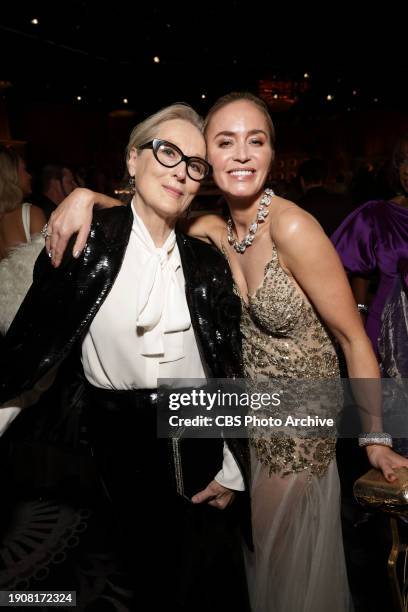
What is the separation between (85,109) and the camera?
10984mm

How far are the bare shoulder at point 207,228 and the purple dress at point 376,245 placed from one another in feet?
2.00

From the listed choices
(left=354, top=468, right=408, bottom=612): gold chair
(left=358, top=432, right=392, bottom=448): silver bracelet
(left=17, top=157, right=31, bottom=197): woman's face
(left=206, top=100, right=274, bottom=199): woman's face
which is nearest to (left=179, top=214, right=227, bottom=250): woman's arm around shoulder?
(left=206, top=100, right=274, bottom=199): woman's face

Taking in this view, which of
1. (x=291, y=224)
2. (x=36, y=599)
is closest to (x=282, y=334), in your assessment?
(x=291, y=224)

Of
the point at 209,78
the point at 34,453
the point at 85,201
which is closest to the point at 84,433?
the point at 85,201

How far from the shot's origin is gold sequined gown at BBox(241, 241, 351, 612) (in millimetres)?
1647

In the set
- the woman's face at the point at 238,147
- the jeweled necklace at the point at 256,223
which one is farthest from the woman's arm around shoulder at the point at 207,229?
the woman's face at the point at 238,147

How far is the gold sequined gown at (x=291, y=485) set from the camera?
5.41 ft

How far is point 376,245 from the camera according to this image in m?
2.10

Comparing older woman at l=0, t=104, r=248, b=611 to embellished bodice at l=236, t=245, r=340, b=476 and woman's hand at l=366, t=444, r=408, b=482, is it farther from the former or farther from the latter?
woman's hand at l=366, t=444, r=408, b=482

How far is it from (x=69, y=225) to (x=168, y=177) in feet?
1.06

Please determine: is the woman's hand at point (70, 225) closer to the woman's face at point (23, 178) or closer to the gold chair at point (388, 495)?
the gold chair at point (388, 495)

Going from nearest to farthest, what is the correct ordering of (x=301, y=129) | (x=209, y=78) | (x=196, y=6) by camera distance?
(x=196, y=6) < (x=209, y=78) < (x=301, y=129)

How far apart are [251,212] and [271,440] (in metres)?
0.82

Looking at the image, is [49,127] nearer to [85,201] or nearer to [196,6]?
[196,6]
